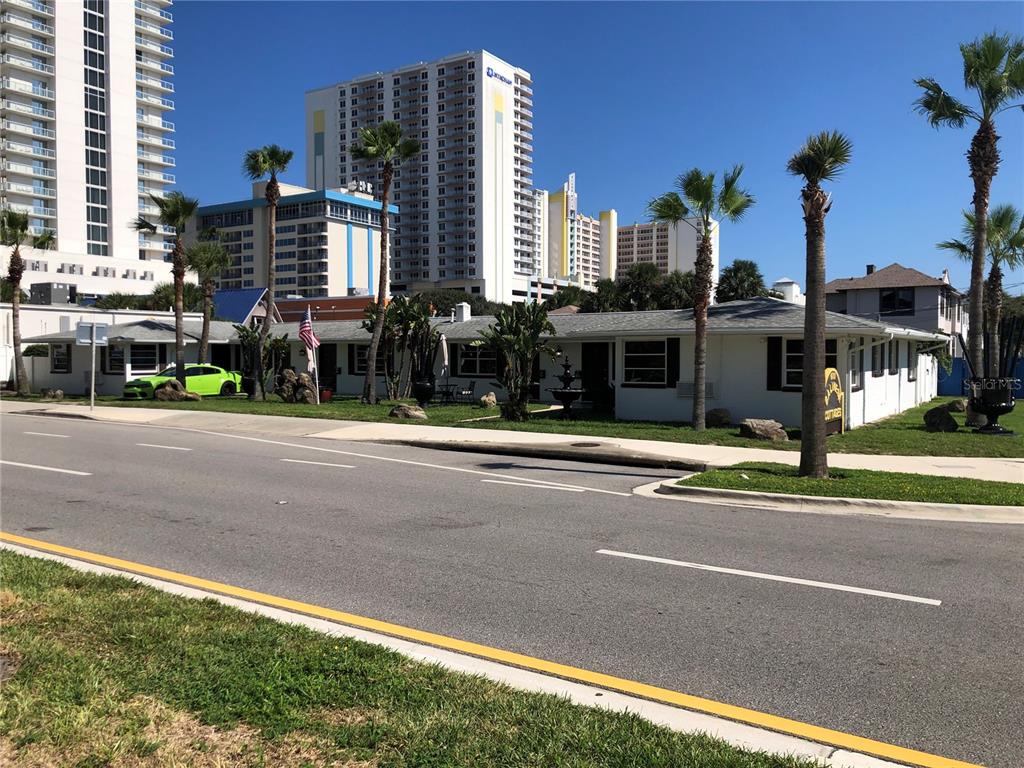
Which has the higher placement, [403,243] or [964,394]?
[403,243]

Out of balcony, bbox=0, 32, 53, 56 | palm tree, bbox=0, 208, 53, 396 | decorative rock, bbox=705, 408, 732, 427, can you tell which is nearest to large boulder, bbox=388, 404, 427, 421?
decorative rock, bbox=705, 408, 732, 427

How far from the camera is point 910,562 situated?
7480mm

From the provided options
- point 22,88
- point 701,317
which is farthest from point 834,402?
point 22,88

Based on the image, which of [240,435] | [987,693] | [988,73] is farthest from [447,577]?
[988,73]

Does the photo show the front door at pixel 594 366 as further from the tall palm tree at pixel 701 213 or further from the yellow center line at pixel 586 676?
the yellow center line at pixel 586 676

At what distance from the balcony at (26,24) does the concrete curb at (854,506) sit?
111 meters

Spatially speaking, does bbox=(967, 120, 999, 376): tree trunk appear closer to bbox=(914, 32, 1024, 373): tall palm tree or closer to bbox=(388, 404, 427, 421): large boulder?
bbox=(914, 32, 1024, 373): tall palm tree

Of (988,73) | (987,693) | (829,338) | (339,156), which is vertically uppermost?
(339,156)

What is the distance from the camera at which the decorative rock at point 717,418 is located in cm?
2066

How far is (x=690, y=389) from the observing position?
21.4 meters

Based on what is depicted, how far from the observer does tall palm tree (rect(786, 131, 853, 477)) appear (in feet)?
40.1

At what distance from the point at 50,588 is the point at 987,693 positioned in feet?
21.1

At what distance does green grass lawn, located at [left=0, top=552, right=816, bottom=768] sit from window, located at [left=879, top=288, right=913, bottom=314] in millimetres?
48121

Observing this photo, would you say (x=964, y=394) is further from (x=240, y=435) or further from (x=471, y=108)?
(x=471, y=108)
